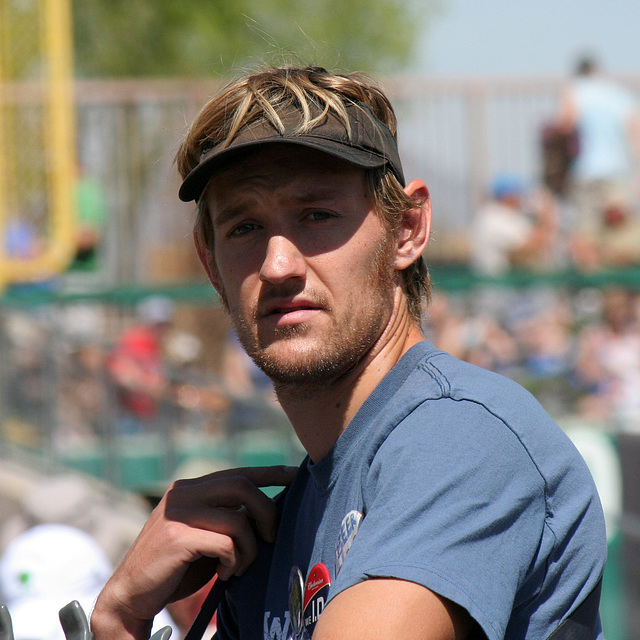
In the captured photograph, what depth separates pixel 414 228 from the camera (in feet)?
6.07

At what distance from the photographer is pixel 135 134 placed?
9.98 metres

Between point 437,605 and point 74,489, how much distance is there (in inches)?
207

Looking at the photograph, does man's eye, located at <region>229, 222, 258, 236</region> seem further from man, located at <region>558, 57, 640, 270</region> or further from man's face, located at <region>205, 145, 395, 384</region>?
man, located at <region>558, 57, 640, 270</region>

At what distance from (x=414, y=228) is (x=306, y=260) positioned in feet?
1.06

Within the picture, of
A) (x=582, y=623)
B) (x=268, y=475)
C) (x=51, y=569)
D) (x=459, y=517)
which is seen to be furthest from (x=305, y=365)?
(x=51, y=569)

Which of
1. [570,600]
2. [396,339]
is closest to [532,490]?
[570,600]

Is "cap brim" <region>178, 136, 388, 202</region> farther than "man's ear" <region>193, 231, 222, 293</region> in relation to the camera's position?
No

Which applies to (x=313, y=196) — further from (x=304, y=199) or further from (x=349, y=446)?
(x=349, y=446)

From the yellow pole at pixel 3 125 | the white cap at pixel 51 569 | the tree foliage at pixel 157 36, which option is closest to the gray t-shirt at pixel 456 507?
the white cap at pixel 51 569

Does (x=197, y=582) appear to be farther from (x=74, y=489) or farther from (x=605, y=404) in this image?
(x=605, y=404)

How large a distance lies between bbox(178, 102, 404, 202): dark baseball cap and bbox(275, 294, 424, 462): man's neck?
310 millimetres

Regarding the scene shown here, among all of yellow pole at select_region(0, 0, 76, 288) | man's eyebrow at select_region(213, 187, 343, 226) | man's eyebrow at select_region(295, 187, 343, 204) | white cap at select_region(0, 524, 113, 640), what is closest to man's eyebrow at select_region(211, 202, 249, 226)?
man's eyebrow at select_region(213, 187, 343, 226)

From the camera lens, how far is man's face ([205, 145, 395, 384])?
1.61 m

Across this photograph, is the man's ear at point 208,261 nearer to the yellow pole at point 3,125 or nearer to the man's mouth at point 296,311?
the man's mouth at point 296,311
